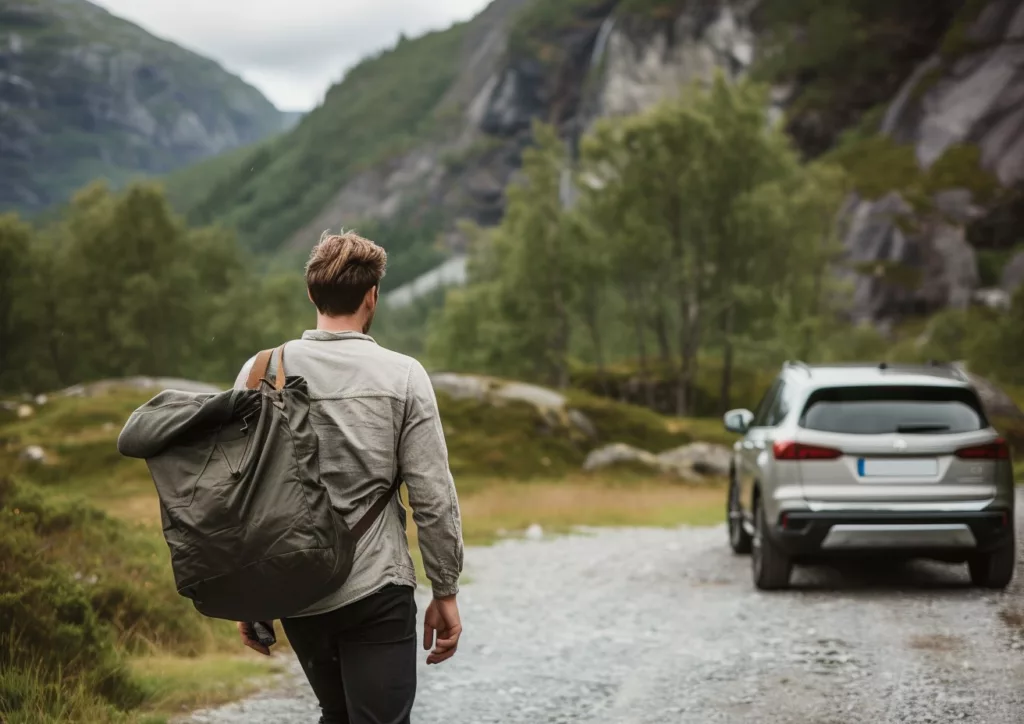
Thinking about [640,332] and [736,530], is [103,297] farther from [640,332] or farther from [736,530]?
[736,530]

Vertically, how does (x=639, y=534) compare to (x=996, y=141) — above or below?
below

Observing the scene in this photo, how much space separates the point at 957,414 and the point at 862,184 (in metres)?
81.4

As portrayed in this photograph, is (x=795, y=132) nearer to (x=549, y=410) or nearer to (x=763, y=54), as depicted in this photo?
(x=763, y=54)

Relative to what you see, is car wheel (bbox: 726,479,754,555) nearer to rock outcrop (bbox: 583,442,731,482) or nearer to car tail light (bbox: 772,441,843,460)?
car tail light (bbox: 772,441,843,460)

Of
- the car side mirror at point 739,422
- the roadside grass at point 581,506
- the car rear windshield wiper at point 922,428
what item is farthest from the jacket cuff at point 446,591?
the roadside grass at point 581,506

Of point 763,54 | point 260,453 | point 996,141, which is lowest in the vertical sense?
point 260,453

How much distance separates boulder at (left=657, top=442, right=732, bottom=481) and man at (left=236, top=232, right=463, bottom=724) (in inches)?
1171

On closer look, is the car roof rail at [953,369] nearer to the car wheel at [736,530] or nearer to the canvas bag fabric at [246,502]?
the car wheel at [736,530]

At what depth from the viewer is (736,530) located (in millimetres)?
14492

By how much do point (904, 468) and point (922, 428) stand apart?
1.31 feet

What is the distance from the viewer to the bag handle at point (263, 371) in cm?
353

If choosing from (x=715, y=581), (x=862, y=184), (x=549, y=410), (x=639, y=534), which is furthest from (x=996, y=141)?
(x=715, y=581)

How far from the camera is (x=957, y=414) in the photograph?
10609 millimetres

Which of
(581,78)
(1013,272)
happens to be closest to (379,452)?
(1013,272)
